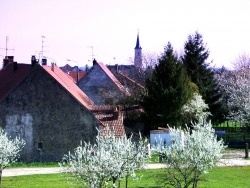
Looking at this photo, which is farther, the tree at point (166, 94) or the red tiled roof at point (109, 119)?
the tree at point (166, 94)

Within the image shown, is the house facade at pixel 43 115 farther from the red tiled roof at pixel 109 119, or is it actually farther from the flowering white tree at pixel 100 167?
the flowering white tree at pixel 100 167

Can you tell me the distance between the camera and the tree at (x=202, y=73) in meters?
53.6

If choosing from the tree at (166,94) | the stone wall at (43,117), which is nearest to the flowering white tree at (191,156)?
the stone wall at (43,117)

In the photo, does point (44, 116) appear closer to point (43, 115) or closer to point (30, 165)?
point (43, 115)

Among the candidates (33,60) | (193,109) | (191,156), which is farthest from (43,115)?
(191,156)

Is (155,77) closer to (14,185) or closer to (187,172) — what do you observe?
(14,185)

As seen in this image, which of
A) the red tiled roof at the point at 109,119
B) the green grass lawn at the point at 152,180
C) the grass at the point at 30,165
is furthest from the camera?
the red tiled roof at the point at 109,119

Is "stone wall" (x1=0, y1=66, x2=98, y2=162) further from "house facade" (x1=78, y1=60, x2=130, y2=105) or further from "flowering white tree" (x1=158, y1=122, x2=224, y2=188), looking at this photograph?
"flowering white tree" (x1=158, y1=122, x2=224, y2=188)

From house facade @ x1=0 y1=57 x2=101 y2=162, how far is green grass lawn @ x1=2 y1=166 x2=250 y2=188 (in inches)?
321

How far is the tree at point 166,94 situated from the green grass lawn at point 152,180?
1321 cm

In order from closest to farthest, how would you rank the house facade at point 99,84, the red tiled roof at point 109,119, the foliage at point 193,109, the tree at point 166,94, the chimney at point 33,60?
the red tiled roof at point 109,119 < the chimney at point 33,60 < the tree at point 166,94 < the foliage at point 193,109 < the house facade at point 99,84

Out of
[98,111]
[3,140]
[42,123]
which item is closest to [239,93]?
[98,111]

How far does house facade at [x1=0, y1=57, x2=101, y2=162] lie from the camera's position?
37.3m

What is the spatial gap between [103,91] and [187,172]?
33.6 meters
